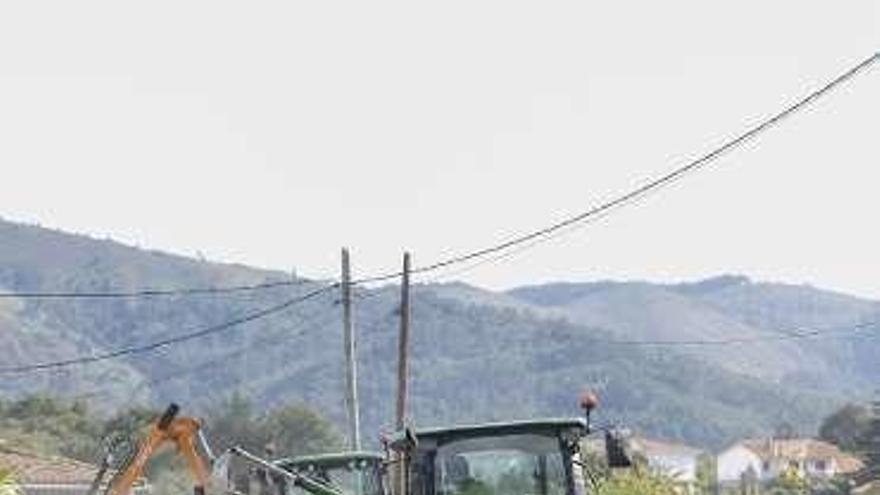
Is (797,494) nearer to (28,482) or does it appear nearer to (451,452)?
(28,482)

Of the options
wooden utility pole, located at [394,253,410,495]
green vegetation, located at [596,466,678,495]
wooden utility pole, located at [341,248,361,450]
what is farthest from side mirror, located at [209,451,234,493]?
green vegetation, located at [596,466,678,495]

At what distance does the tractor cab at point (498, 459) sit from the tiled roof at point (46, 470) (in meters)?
37.6

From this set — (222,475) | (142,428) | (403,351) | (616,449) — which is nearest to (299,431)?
(142,428)

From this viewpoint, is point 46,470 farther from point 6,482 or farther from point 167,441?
point 167,441

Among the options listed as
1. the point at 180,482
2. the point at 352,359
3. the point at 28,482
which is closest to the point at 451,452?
the point at 352,359

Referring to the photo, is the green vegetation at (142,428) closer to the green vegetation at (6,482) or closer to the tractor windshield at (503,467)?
the green vegetation at (6,482)

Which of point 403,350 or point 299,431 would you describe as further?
point 299,431

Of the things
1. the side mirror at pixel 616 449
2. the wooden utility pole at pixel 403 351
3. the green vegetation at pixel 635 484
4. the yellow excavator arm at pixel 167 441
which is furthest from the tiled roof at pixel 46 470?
the side mirror at pixel 616 449

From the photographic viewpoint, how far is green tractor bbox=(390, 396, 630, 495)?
67.9 feet

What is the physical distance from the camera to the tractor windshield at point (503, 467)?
67.9 feet

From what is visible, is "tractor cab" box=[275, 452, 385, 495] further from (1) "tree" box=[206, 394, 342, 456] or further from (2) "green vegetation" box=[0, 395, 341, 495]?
(1) "tree" box=[206, 394, 342, 456]

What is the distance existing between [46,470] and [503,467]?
4222 centimetres

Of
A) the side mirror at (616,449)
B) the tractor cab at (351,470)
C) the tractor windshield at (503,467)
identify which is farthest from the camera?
the tractor cab at (351,470)

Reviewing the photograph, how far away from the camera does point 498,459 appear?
20.8 meters
